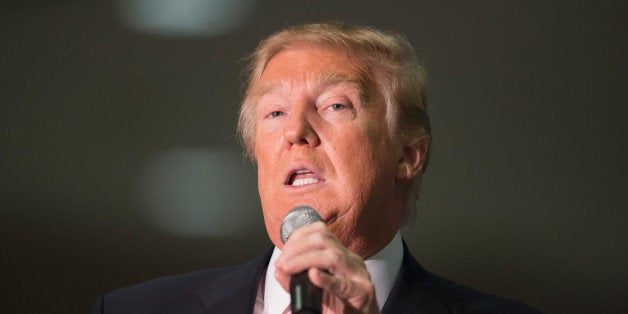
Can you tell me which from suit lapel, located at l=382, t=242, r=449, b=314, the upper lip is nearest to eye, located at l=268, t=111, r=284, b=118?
the upper lip

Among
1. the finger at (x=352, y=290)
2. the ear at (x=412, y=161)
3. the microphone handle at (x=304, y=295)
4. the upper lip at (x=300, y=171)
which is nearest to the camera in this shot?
the microphone handle at (x=304, y=295)

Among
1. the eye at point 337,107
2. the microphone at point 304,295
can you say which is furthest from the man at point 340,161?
the microphone at point 304,295

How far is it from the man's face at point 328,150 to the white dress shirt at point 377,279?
0.02 metres

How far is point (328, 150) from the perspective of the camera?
1.40m

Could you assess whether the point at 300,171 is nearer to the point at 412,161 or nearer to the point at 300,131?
the point at 300,131

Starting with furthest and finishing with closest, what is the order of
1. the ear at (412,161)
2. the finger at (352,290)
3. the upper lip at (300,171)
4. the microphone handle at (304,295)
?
1. the ear at (412,161)
2. the upper lip at (300,171)
3. the finger at (352,290)
4. the microphone handle at (304,295)

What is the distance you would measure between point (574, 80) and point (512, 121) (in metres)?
0.17

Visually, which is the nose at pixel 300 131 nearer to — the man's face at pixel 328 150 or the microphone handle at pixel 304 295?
the man's face at pixel 328 150

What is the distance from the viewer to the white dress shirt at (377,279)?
1470 mm

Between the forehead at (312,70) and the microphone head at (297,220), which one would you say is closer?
the microphone head at (297,220)

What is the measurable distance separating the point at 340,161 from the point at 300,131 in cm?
9

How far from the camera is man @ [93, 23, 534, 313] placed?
1.40 m

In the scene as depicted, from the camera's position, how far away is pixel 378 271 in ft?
4.84

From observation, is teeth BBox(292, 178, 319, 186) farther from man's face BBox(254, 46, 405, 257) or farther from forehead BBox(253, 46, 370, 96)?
forehead BBox(253, 46, 370, 96)
